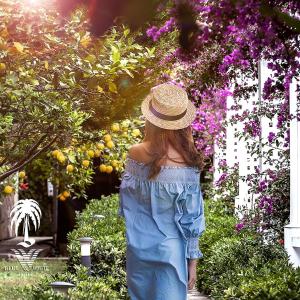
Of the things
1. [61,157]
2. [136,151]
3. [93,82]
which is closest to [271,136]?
[61,157]

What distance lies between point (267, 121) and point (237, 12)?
7.79 metres

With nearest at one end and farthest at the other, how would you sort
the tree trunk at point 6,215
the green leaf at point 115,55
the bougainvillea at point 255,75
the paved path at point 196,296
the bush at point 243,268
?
the bougainvillea at point 255,75 → the bush at point 243,268 → the green leaf at point 115,55 → the paved path at point 196,296 → the tree trunk at point 6,215

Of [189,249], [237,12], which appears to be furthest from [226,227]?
[237,12]

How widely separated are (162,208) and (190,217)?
16cm

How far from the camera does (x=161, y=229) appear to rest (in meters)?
4.70

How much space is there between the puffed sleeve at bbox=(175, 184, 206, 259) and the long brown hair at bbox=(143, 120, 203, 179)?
0.15m

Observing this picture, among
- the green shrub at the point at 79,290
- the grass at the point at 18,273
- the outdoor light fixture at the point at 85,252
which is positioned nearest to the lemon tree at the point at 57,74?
the outdoor light fixture at the point at 85,252

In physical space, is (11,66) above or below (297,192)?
above

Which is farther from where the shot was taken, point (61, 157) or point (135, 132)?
→ point (135, 132)

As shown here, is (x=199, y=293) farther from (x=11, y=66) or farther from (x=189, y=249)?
(x=189, y=249)

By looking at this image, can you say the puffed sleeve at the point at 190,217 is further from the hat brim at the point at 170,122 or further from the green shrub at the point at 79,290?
the green shrub at the point at 79,290

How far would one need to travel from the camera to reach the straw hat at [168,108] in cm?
479

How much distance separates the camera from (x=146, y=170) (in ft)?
15.7

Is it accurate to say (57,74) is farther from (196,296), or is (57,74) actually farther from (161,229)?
(196,296)
